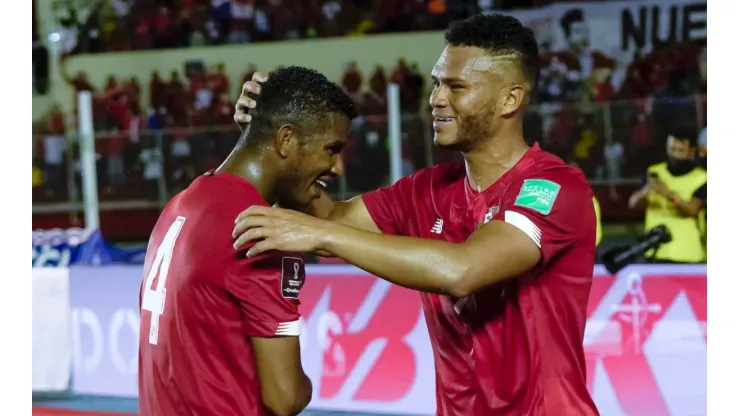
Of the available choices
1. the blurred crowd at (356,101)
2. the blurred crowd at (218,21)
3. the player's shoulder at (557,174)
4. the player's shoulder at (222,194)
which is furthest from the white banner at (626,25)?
the player's shoulder at (222,194)

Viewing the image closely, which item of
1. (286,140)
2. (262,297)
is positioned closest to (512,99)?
(286,140)

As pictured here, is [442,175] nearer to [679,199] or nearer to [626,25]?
[679,199]

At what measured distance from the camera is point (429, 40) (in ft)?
46.9

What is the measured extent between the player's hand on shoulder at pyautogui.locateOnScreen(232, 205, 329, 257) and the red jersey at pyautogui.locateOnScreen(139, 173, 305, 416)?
0.36 ft

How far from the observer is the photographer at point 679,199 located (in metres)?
7.86

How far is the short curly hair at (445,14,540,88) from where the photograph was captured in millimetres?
3098

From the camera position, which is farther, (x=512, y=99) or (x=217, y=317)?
(x=512, y=99)

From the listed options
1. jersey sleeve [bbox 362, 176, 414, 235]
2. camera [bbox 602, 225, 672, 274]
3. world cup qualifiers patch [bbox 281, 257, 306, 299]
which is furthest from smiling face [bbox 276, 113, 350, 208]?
camera [bbox 602, 225, 672, 274]

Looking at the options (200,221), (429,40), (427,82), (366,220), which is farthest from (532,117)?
(200,221)

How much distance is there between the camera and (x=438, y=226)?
3.33 meters

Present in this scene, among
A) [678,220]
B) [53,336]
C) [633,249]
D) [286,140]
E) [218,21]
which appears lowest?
[53,336]

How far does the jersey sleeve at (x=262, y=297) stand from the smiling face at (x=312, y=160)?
1.07 feet

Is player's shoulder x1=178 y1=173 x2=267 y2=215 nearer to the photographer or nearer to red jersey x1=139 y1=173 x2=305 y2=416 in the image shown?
red jersey x1=139 y1=173 x2=305 y2=416

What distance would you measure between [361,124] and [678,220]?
3.75 meters
